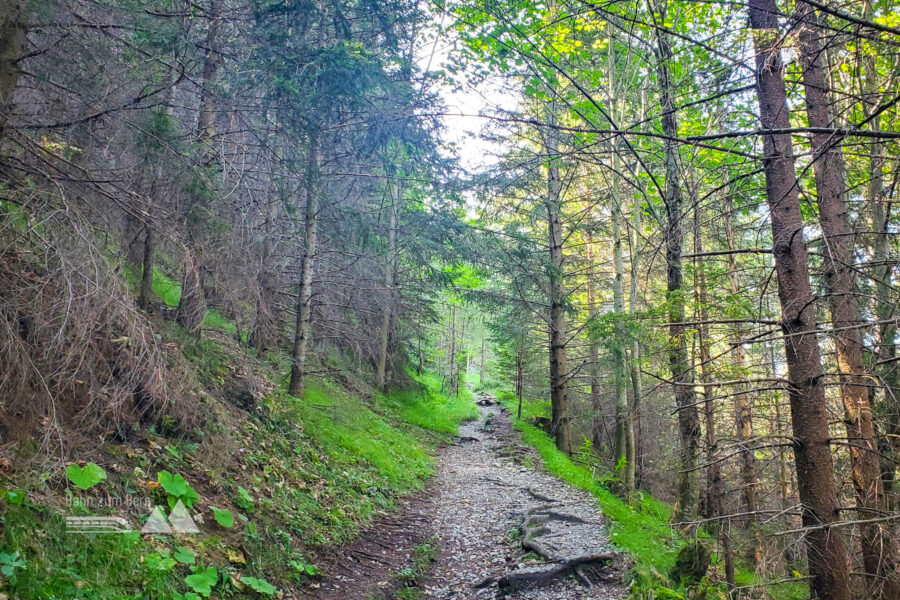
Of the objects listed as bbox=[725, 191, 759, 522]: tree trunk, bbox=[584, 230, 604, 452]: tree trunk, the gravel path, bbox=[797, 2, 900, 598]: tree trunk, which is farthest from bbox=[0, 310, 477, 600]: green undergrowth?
bbox=[584, 230, 604, 452]: tree trunk

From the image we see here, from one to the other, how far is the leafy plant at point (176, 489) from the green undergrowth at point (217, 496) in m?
0.01

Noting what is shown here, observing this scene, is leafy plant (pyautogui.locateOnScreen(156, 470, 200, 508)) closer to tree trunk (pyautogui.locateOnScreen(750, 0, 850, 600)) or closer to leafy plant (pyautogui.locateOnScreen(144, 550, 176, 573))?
leafy plant (pyautogui.locateOnScreen(144, 550, 176, 573))

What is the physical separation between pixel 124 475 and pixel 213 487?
1060mm

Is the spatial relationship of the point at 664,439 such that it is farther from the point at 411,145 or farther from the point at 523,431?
the point at 411,145

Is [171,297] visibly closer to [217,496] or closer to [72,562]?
[217,496]

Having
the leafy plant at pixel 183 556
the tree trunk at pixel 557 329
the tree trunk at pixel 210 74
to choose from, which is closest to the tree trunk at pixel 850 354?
the tree trunk at pixel 210 74

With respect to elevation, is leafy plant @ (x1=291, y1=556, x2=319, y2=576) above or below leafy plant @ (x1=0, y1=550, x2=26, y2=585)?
below

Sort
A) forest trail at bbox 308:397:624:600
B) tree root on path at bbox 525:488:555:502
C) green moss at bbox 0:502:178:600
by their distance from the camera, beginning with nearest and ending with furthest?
green moss at bbox 0:502:178:600 → forest trail at bbox 308:397:624:600 → tree root on path at bbox 525:488:555:502

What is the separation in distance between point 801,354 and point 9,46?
22.8ft

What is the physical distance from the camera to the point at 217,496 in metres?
5.06

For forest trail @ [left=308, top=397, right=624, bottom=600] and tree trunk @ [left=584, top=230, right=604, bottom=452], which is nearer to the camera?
forest trail @ [left=308, top=397, right=624, bottom=600]

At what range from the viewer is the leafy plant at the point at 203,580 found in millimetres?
3697

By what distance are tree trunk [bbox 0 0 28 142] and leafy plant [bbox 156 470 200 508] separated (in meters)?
3.11

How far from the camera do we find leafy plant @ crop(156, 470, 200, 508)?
4362 millimetres
